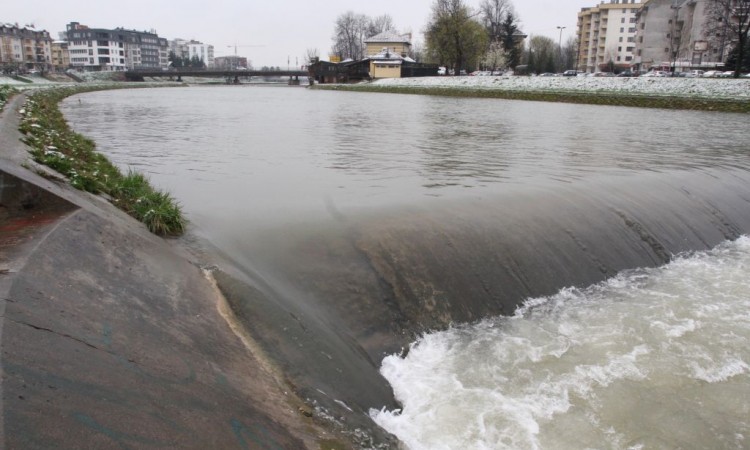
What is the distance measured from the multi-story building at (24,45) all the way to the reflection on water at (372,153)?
147446 mm

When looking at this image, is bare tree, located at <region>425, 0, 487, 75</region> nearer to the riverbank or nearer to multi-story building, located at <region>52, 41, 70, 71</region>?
the riverbank

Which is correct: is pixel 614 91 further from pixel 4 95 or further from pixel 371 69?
pixel 371 69

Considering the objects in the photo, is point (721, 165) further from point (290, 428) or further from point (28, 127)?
point (28, 127)

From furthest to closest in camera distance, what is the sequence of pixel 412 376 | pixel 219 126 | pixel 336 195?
pixel 219 126 < pixel 336 195 < pixel 412 376

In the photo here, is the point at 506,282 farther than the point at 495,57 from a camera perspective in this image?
No

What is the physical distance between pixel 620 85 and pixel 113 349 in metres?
56.4

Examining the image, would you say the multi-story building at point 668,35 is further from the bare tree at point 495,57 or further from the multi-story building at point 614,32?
the bare tree at point 495,57

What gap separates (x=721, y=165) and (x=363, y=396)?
1531 cm

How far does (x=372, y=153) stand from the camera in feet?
57.1

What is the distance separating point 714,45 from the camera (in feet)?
310

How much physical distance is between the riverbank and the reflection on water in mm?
14068

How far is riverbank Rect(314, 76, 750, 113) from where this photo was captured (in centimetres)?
4253

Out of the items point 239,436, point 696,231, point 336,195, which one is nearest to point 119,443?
point 239,436

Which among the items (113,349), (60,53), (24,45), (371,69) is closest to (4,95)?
(113,349)
